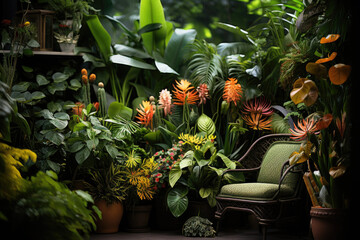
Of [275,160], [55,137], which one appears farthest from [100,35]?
[275,160]

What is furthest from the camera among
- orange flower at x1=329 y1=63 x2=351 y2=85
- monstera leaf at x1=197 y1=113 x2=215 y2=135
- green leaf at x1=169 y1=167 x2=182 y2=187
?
monstera leaf at x1=197 y1=113 x2=215 y2=135

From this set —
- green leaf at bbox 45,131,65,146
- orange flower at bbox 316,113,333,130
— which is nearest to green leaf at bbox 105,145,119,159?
green leaf at bbox 45,131,65,146

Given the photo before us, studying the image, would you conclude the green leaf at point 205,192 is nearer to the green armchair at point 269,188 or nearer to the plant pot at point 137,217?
the green armchair at point 269,188

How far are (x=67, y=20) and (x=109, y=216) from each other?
88.2 inches

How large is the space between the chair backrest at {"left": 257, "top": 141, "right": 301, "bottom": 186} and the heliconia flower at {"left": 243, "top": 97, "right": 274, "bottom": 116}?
0.42m

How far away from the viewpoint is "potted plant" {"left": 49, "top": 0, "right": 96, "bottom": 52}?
4.71m

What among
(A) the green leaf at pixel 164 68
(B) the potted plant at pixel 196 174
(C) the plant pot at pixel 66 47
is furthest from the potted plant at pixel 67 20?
(B) the potted plant at pixel 196 174

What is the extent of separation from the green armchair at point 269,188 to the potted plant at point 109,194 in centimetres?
102

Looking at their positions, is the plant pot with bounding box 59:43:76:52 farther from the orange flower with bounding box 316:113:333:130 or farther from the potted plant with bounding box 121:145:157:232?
the orange flower with bounding box 316:113:333:130

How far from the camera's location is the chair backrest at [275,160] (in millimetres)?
4078

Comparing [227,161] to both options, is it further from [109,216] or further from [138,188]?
[109,216]

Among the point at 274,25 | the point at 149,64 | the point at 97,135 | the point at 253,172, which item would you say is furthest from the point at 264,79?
the point at 97,135

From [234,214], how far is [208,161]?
0.87 m

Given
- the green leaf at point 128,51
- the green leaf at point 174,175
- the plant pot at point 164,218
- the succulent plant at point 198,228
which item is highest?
the green leaf at point 128,51
